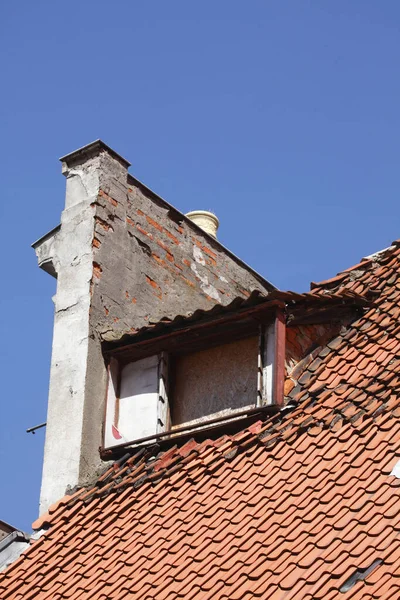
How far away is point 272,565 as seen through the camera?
26.8ft

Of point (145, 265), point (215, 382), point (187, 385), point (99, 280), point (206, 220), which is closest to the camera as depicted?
point (215, 382)

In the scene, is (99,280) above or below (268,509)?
above

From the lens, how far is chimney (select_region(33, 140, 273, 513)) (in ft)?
37.0

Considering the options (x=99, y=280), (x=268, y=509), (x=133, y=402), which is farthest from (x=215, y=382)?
(x=268, y=509)

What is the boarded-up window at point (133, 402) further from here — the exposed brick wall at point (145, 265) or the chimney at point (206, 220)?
the chimney at point (206, 220)

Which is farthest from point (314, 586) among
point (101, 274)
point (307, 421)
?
point (101, 274)

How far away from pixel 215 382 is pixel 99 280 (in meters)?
1.65

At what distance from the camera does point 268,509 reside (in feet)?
29.1

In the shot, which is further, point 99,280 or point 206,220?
point 206,220

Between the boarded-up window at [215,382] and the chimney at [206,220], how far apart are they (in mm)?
3691

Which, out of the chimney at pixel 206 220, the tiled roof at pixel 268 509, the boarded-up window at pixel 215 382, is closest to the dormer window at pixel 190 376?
the boarded-up window at pixel 215 382

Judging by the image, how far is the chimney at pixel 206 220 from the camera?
15.0 m

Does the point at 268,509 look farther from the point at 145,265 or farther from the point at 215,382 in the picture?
the point at 145,265

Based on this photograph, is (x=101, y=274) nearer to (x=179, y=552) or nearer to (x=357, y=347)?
(x=357, y=347)
